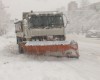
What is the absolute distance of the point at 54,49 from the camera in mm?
15609

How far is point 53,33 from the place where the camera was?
17.3m

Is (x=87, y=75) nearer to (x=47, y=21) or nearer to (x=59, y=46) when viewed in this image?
(x=59, y=46)

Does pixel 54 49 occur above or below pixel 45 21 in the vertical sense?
below

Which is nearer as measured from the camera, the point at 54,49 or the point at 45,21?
the point at 54,49

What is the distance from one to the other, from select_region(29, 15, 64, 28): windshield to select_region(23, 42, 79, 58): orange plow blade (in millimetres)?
1967

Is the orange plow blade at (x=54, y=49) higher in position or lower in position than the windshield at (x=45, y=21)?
lower

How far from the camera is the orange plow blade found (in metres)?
15.5

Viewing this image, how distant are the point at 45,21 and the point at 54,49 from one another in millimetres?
2528

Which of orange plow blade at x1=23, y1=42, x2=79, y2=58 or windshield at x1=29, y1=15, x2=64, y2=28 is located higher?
windshield at x1=29, y1=15, x2=64, y2=28

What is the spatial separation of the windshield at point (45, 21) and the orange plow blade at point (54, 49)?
6.45ft

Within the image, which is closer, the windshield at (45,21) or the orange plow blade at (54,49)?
the orange plow blade at (54,49)

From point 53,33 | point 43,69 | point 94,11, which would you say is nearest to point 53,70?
point 43,69

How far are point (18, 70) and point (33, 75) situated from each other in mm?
1306

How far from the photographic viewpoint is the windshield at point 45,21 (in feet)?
57.1
